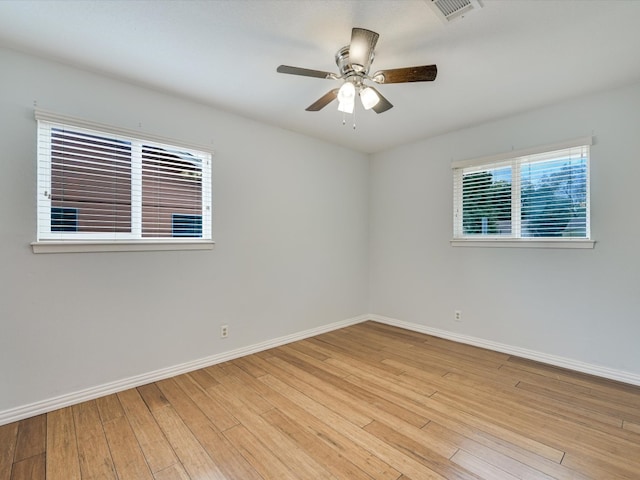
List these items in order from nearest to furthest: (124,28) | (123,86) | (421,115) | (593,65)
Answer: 1. (124,28)
2. (593,65)
3. (123,86)
4. (421,115)

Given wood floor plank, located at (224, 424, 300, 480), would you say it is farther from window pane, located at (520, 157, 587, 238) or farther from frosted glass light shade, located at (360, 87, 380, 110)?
window pane, located at (520, 157, 587, 238)

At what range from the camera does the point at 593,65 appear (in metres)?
2.26

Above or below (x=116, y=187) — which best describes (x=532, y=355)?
below

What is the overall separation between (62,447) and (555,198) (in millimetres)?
4311

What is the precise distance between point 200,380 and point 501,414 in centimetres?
235

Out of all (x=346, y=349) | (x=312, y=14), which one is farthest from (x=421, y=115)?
(x=346, y=349)

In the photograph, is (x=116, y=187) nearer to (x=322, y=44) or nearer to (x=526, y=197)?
(x=322, y=44)

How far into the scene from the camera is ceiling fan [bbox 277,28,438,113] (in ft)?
5.52

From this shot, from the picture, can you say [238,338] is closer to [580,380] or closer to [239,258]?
[239,258]

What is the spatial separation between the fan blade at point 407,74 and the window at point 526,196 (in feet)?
6.19

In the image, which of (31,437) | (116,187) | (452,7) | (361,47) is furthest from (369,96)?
(31,437)

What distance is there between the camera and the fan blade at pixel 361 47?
1578mm

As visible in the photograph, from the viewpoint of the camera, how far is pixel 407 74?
73.7 inches

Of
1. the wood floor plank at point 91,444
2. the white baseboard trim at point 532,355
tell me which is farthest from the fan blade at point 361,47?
the white baseboard trim at point 532,355
